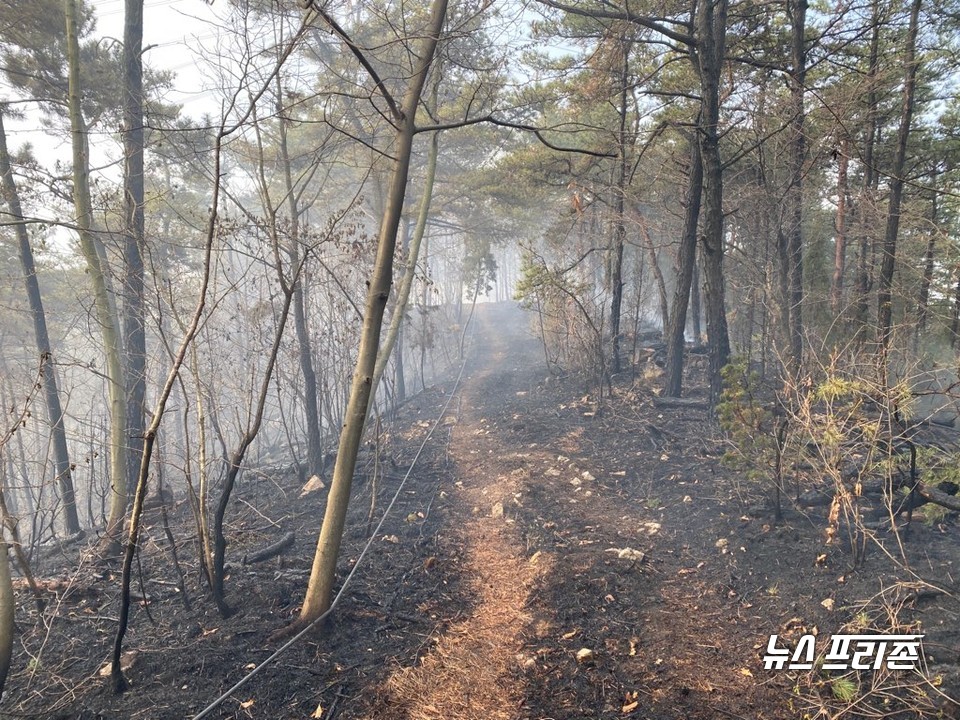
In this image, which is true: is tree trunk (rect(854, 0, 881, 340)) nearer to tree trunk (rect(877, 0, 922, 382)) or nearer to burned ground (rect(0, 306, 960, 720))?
tree trunk (rect(877, 0, 922, 382))

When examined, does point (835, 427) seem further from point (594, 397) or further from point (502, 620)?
point (594, 397)

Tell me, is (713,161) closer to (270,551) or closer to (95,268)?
(270,551)

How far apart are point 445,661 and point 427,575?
1.39 meters

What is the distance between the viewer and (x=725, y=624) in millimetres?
4176

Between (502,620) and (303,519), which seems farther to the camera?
(303,519)

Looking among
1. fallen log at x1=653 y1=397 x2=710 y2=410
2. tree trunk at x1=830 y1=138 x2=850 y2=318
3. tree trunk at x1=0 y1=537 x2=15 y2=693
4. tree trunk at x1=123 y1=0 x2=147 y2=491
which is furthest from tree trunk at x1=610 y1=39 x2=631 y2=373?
tree trunk at x1=0 y1=537 x2=15 y2=693

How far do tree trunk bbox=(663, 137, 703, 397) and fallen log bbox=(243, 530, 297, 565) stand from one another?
7337 mm

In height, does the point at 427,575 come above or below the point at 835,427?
below

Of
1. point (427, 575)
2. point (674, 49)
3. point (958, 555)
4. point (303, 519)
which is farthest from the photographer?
point (674, 49)

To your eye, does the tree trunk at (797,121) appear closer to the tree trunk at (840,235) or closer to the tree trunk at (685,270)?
the tree trunk at (685,270)

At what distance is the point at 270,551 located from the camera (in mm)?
5598

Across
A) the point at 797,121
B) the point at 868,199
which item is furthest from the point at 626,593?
the point at 868,199

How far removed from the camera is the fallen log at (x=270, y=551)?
5418 millimetres

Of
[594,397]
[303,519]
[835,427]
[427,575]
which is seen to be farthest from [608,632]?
[594,397]
